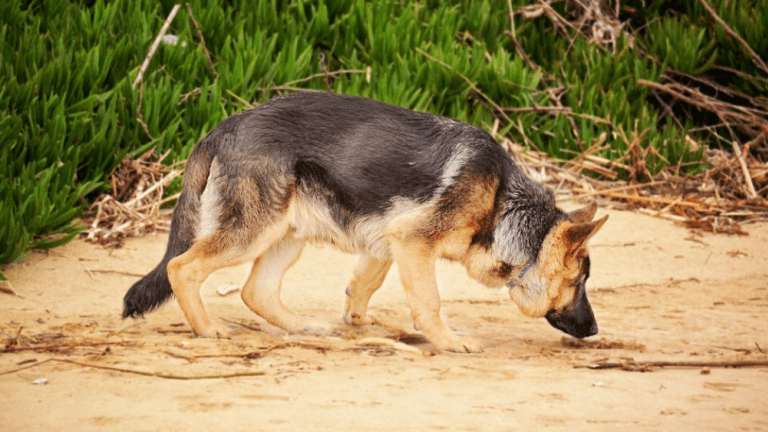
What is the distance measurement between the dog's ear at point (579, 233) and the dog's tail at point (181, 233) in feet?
6.74

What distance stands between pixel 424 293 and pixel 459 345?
35 centimetres

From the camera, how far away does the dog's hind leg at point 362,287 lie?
5789mm

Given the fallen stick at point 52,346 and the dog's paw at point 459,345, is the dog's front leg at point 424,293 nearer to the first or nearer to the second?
the dog's paw at point 459,345

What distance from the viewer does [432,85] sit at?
9.30m

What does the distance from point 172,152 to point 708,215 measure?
16.0 feet

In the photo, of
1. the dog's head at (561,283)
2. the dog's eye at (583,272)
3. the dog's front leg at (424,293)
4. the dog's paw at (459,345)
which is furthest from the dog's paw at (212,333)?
the dog's eye at (583,272)

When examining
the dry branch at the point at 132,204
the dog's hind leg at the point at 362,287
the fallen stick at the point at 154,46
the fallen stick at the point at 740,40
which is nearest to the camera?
the dog's hind leg at the point at 362,287

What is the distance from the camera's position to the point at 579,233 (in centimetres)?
522

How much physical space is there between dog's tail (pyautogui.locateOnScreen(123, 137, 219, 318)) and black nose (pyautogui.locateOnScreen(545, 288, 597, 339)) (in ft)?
7.12

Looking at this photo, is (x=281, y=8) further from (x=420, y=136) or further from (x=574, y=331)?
(x=574, y=331)

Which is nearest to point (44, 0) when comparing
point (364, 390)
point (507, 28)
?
point (507, 28)

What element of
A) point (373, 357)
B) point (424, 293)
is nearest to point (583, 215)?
point (424, 293)

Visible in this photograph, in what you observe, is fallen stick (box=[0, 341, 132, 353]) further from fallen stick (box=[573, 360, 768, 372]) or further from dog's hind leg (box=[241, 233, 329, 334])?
fallen stick (box=[573, 360, 768, 372])

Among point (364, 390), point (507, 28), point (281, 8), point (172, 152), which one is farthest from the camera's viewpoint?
point (507, 28)
